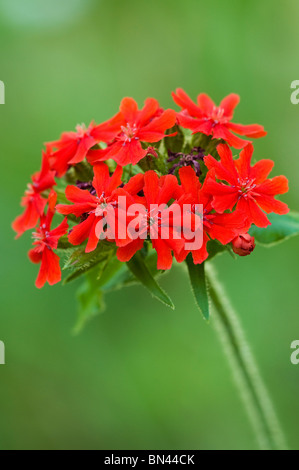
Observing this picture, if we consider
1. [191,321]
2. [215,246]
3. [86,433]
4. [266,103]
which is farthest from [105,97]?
[215,246]

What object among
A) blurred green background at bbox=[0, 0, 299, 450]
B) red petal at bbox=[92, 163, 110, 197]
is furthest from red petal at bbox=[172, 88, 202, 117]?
blurred green background at bbox=[0, 0, 299, 450]

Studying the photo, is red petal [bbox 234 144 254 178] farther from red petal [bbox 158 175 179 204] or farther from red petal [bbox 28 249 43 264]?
red petal [bbox 28 249 43 264]

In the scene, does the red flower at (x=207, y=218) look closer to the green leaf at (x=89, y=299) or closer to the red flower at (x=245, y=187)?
the red flower at (x=245, y=187)

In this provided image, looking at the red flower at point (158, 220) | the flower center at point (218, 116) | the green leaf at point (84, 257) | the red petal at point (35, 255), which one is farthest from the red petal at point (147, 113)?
the red petal at point (35, 255)

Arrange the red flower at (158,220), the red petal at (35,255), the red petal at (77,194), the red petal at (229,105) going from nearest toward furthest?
the red flower at (158,220)
the red petal at (77,194)
the red petal at (35,255)
the red petal at (229,105)

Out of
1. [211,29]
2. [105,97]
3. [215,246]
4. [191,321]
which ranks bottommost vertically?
[191,321]

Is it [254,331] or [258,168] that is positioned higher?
[258,168]

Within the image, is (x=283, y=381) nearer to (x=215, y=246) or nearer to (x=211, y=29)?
(x=215, y=246)
